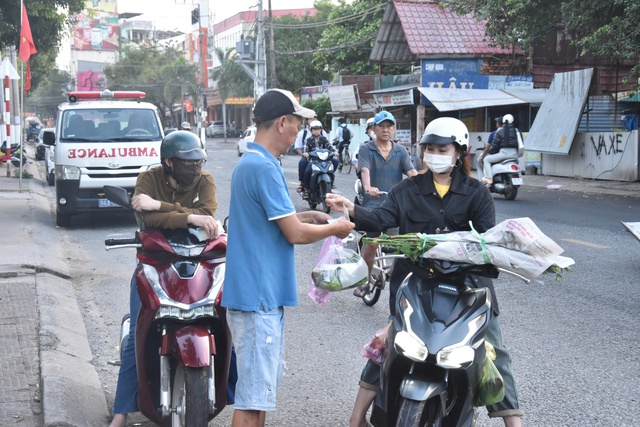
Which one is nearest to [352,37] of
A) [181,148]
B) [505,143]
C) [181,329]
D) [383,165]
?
[505,143]

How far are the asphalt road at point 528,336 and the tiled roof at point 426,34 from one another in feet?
68.8

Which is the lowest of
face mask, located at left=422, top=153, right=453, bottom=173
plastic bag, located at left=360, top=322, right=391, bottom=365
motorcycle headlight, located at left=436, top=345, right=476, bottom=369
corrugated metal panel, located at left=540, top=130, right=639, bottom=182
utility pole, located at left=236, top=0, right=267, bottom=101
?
corrugated metal panel, located at left=540, top=130, right=639, bottom=182

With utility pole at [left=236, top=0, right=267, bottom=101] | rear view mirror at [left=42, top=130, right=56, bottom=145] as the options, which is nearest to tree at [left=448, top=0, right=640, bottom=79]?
rear view mirror at [left=42, top=130, right=56, bottom=145]

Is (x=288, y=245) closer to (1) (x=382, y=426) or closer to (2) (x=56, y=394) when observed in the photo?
(1) (x=382, y=426)

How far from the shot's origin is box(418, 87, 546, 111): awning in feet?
92.9

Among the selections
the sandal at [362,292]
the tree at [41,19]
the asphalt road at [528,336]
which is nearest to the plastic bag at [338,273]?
the asphalt road at [528,336]

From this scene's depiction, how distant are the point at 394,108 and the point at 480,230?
34663mm

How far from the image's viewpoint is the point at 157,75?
256 ft

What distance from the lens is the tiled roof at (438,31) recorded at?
3195 cm

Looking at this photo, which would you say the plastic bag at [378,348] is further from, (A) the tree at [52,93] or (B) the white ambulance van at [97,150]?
(A) the tree at [52,93]

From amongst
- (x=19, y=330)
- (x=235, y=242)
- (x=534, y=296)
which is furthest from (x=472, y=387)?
(x=534, y=296)

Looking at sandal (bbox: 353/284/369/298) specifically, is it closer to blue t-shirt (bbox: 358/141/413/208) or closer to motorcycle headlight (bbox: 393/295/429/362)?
blue t-shirt (bbox: 358/141/413/208)

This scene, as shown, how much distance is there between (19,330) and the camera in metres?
6.54

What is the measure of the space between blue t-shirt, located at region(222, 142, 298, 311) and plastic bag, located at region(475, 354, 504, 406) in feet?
3.54
